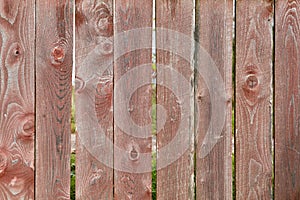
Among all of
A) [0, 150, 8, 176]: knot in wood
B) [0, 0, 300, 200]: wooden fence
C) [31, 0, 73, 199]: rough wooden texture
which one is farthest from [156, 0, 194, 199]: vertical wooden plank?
[0, 150, 8, 176]: knot in wood

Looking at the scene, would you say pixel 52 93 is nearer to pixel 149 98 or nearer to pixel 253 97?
pixel 149 98

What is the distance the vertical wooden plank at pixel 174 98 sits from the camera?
2273 millimetres

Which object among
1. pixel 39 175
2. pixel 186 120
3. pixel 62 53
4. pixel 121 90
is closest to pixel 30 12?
pixel 62 53

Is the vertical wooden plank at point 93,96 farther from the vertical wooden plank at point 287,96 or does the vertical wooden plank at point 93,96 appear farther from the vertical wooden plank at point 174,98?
the vertical wooden plank at point 287,96

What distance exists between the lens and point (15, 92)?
2.16 metres

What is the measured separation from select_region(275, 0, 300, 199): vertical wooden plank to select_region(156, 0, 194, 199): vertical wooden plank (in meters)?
0.47

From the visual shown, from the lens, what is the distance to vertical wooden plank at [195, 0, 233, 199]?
2295 mm

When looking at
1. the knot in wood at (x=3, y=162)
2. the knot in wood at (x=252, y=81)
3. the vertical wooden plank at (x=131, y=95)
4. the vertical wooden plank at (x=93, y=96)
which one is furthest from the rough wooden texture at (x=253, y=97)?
the knot in wood at (x=3, y=162)

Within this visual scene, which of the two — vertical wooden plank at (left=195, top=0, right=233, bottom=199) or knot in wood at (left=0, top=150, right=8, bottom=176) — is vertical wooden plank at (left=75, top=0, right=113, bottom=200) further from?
vertical wooden plank at (left=195, top=0, right=233, bottom=199)

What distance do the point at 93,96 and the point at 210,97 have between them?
59 centimetres

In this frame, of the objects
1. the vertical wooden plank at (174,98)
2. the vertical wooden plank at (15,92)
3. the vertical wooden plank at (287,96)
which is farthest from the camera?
the vertical wooden plank at (287,96)

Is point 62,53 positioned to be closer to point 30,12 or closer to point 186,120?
point 30,12

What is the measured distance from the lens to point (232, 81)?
2.34 metres

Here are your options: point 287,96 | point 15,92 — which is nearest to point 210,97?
point 287,96
